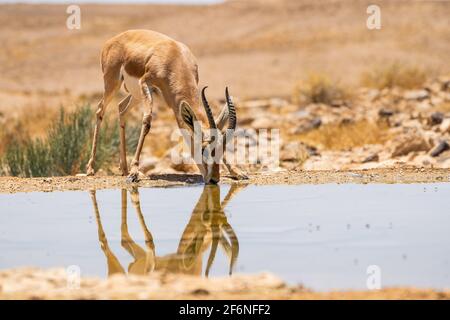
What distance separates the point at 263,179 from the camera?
11727 mm

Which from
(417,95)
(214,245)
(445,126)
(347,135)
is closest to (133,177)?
(214,245)

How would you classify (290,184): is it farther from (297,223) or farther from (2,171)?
(2,171)

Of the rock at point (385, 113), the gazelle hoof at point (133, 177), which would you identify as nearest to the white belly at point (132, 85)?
the gazelle hoof at point (133, 177)

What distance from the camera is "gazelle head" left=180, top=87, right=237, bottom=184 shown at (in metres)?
11.1

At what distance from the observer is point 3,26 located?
75562mm

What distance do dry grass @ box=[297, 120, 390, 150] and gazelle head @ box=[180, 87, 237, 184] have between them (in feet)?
25.7

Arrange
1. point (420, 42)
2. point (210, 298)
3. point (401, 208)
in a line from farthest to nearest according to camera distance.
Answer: point (420, 42) < point (401, 208) < point (210, 298)

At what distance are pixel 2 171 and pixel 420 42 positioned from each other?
→ 36.6 meters

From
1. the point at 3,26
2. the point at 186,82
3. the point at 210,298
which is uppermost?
the point at 3,26

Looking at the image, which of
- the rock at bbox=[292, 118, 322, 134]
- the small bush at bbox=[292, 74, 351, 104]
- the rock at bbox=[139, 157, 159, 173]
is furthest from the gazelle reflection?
the small bush at bbox=[292, 74, 351, 104]

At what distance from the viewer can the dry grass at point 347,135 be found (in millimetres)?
18891

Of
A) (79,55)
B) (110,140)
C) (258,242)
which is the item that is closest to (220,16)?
(79,55)

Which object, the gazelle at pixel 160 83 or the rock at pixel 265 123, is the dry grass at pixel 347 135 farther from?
the gazelle at pixel 160 83

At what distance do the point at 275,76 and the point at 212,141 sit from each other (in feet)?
110
